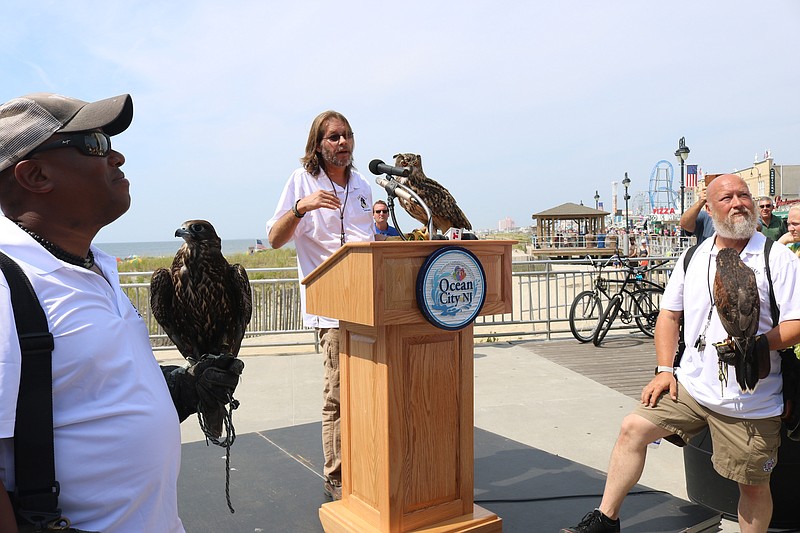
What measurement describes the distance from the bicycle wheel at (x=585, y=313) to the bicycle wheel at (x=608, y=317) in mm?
153

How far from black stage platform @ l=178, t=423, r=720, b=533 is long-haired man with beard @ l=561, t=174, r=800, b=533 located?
14.2 inches

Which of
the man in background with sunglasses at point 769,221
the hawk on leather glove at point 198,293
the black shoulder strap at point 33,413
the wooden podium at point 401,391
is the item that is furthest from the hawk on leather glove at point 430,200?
the man in background with sunglasses at point 769,221

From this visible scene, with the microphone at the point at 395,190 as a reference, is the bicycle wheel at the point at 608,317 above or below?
below

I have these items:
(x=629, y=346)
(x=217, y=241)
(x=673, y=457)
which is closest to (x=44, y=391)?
(x=217, y=241)

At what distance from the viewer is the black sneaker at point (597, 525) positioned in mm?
3006

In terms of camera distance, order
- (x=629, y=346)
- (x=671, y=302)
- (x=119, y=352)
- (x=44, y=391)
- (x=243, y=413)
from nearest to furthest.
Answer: (x=44, y=391) → (x=119, y=352) → (x=671, y=302) → (x=243, y=413) → (x=629, y=346)

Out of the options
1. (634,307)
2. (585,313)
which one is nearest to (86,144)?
(585,313)

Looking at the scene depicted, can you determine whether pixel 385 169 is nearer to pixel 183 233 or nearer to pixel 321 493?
pixel 183 233

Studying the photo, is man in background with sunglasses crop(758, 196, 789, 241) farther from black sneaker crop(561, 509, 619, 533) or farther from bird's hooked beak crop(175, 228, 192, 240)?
bird's hooked beak crop(175, 228, 192, 240)

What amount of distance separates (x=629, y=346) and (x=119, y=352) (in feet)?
28.3

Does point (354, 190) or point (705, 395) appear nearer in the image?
point (705, 395)

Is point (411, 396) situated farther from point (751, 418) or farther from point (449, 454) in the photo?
point (751, 418)

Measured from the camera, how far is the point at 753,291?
2.85m

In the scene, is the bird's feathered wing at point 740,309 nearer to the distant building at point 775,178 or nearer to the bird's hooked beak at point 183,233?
the bird's hooked beak at point 183,233
